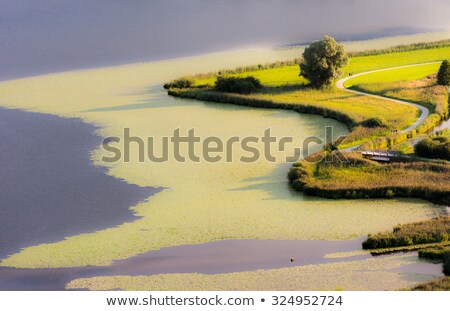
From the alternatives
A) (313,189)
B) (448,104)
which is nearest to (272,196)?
(313,189)

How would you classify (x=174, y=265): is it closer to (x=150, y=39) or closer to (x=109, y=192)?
(x=109, y=192)

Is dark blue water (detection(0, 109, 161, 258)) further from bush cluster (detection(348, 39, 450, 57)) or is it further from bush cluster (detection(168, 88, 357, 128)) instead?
bush cluster (detection(348, 39, 450, 57))

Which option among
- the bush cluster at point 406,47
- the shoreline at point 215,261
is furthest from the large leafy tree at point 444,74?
the shoreline at point 215,261

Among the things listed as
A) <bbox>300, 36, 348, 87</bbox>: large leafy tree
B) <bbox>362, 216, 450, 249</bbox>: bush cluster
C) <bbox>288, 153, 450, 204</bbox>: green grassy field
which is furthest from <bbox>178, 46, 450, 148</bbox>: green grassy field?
<bbox>362, 216, 450, 249</bbox>: bush cluster

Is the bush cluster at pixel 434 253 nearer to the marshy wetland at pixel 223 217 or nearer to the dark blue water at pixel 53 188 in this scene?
the marshy wetland at pixel 223 217

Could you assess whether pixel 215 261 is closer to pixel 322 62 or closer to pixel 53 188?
pixel 53 188

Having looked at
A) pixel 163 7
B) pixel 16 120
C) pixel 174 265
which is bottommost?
pixel 174 265
